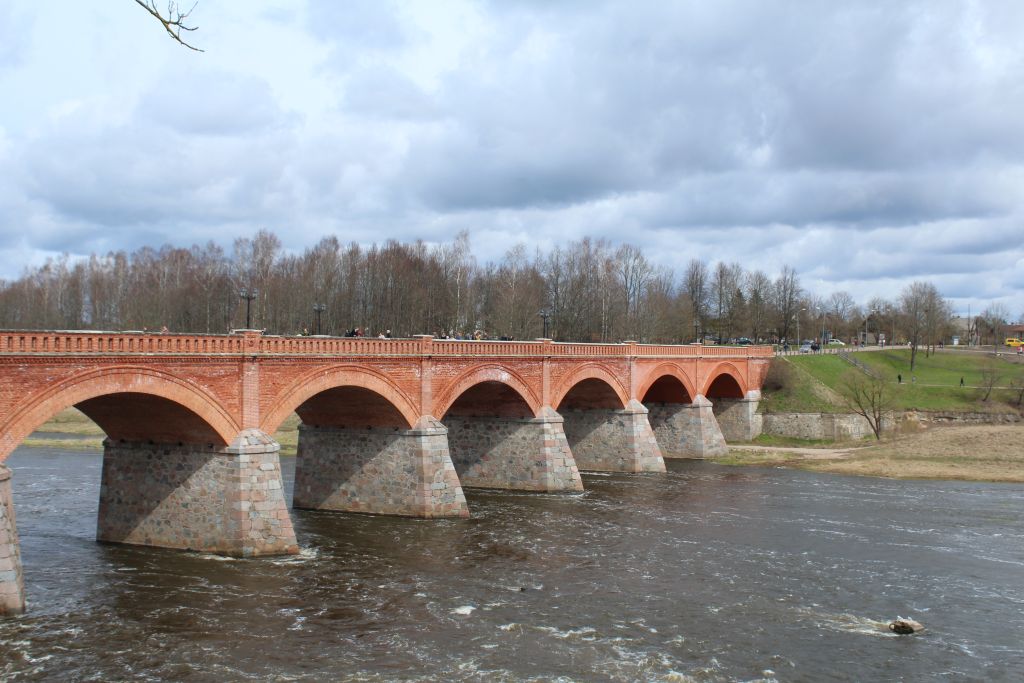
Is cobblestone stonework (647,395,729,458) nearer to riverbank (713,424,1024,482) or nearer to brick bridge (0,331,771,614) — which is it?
riverbank (713,424,1024,482)

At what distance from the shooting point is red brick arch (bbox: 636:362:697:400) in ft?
152

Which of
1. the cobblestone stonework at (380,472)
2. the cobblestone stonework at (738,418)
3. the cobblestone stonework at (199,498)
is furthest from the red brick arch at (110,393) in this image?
the cobblestone stonework at (738,418)

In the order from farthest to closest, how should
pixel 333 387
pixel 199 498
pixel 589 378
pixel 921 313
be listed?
pixel 921 313
pixel 589 378
pixel 333 387
pixel 199 498

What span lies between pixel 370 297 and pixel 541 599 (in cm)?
5518

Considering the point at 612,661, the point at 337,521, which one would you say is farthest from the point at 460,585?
the point at 337,521

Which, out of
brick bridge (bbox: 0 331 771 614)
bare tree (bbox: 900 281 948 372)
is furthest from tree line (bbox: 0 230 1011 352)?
brick bridge (bbox: 0 331 771 614)

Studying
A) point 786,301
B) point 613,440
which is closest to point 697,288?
point 786,301

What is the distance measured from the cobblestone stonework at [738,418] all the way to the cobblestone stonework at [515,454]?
2455 centimetres

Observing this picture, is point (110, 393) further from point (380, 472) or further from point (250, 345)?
point (380, 472)

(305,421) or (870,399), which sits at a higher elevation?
(870,399)

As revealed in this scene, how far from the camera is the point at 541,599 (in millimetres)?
21484

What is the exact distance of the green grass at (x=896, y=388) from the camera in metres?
59.9

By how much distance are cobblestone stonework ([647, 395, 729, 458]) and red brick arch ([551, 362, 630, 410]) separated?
7.96 m

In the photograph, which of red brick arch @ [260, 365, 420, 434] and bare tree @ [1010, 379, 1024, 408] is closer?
red brick arch @ [260, 365, 420, 434]
